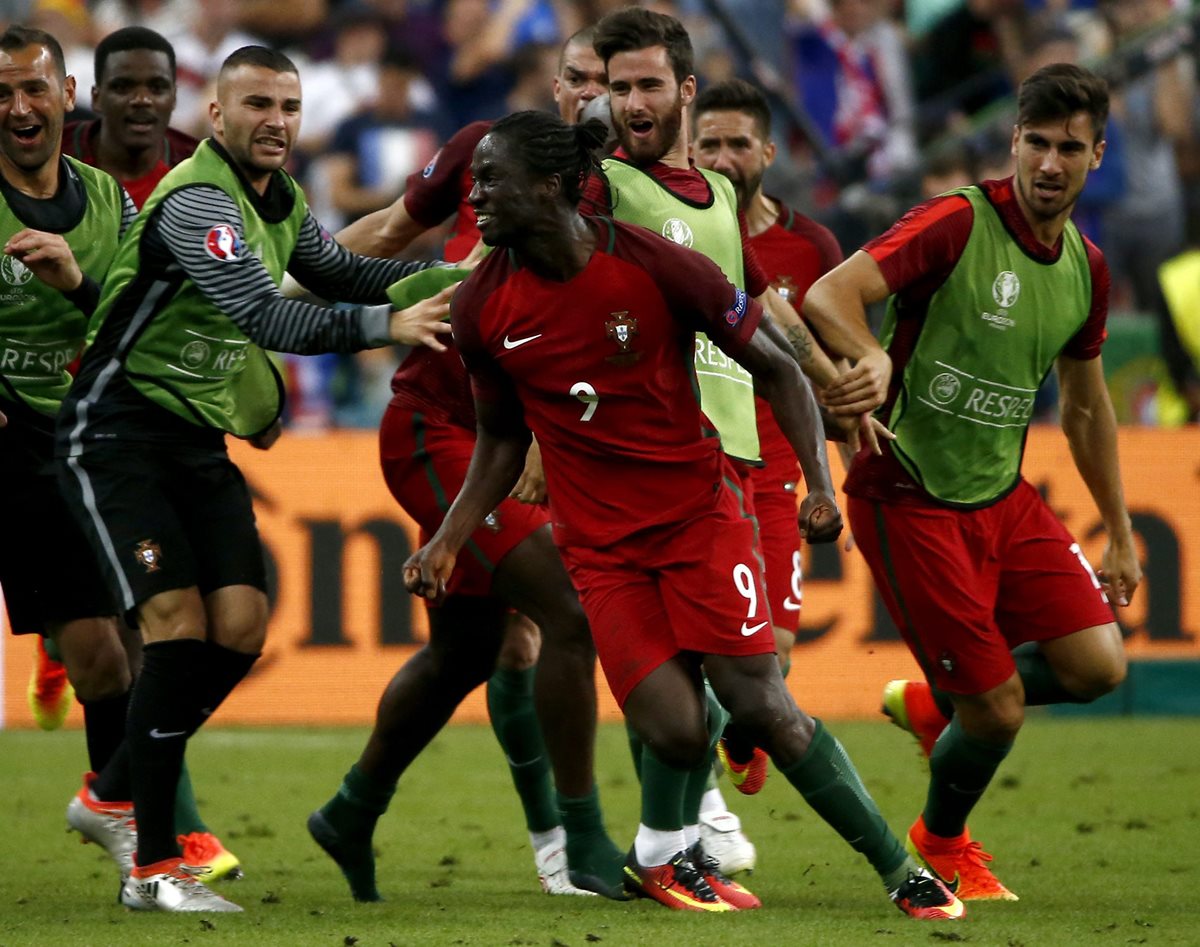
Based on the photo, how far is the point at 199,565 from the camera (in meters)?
6.25

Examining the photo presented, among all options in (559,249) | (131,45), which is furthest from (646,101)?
(131,45)

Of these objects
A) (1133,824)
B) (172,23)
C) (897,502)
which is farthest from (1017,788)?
(172,23)

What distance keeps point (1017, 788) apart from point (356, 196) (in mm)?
7419

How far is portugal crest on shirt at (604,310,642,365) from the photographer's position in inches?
216

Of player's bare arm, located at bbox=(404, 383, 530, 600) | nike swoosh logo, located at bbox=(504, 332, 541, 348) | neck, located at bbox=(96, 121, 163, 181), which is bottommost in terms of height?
player's bare arm, located at bbox=(404, 383, 530, 600)

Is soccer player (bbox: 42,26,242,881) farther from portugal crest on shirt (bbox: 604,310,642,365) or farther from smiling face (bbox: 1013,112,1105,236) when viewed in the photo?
smiling face (bbox: 1013,112,1105,236)

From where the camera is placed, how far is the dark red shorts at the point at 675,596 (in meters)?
5.50

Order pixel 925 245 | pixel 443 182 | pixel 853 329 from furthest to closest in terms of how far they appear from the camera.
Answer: pixel 443 182
pixel 925 245
pixel 853 329

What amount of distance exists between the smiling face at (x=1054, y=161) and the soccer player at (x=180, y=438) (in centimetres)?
232

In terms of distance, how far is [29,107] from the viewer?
6387 millimetres

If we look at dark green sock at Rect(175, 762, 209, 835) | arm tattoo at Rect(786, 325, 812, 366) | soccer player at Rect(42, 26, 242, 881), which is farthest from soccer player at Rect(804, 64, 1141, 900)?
soccer player at Rect(42, 26, 242, 881)

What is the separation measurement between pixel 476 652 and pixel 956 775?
1.60 metres

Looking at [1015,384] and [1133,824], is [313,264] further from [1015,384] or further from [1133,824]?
[1133,824]

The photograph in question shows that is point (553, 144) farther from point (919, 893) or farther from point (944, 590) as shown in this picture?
point (919, 893)
